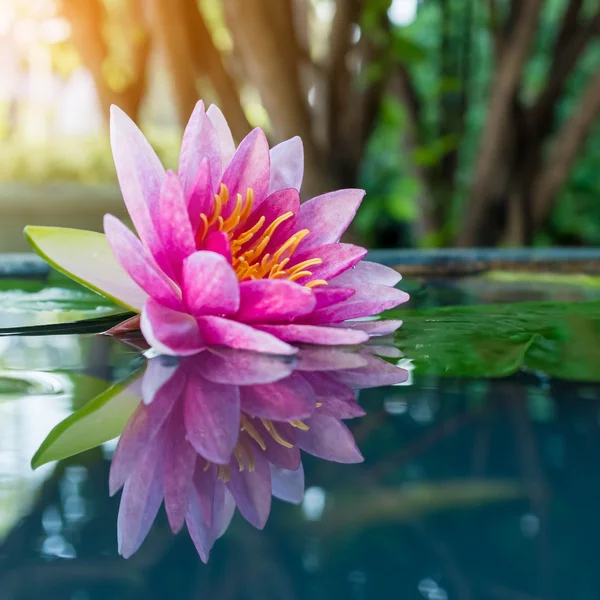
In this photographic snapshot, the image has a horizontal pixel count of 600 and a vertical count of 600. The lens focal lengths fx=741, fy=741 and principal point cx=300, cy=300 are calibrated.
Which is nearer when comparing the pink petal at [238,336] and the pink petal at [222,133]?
the pink petal at [238,336]

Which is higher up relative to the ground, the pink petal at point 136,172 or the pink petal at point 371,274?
the pink petal at point 136,172

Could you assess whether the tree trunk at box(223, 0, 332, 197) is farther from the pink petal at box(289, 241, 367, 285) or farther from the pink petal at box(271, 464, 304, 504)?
the pink petal at box(271, 464, 304, 504)

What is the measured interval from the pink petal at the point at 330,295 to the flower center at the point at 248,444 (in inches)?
4.0

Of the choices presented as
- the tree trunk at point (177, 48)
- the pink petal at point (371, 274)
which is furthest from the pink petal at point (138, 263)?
the tree trunk at point (177, 48)

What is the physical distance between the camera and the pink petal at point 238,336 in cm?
29

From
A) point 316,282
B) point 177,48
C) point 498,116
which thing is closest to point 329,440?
point 316,282

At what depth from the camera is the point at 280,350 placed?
11.6 inches

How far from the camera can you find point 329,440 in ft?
0.70

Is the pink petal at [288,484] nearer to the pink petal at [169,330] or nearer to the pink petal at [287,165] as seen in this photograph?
the pink petal at [169,330]

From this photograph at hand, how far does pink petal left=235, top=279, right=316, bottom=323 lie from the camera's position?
30cm

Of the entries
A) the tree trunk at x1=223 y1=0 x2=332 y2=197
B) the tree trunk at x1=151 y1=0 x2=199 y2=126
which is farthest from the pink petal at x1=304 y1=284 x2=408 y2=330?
the tree trunk at x1=151 y1=0 x2=199 y2=126

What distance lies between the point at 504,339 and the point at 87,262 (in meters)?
0.21

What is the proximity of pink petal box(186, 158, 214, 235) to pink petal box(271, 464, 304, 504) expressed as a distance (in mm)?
173

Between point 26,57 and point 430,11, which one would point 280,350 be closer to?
point 430,11
